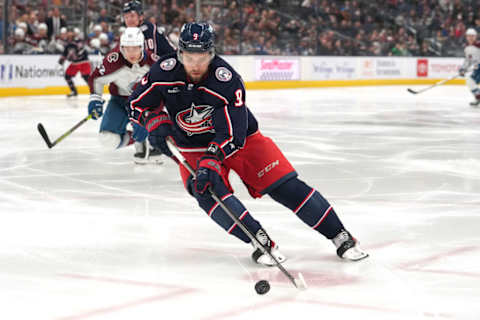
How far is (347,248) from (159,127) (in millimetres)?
909

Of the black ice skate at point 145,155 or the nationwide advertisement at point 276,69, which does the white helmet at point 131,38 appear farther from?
the nationwide advertisement at point 276,69

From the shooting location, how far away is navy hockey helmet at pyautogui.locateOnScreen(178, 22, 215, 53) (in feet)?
8.86

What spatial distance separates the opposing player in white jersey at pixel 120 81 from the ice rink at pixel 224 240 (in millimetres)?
259

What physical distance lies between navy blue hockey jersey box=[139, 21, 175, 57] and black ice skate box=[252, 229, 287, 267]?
3223mm

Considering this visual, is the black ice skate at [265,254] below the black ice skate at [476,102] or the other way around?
the other way around

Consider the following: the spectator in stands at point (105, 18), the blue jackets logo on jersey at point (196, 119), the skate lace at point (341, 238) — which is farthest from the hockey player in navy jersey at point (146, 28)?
the spectator in stands at point (105, 18)

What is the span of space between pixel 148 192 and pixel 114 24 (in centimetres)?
1048

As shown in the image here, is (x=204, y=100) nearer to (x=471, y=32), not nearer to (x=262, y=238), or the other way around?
(x=262, y=238)

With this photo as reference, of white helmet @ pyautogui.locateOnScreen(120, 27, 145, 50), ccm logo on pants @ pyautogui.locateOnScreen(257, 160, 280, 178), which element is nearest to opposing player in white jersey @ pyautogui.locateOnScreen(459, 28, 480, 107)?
white helmet @ pyautogui.locateOnScreen(120, 27, 145, 50)

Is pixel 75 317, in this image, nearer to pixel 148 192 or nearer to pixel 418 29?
pixel 148 192

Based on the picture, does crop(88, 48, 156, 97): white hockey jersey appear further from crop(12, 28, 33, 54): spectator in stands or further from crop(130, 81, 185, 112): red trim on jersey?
crop(12, 28, 33, 54): spectator in stands

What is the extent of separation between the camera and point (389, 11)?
19.9 metres

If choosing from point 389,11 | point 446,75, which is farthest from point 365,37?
point 446,75

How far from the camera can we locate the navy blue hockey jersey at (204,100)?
9.26 feet
